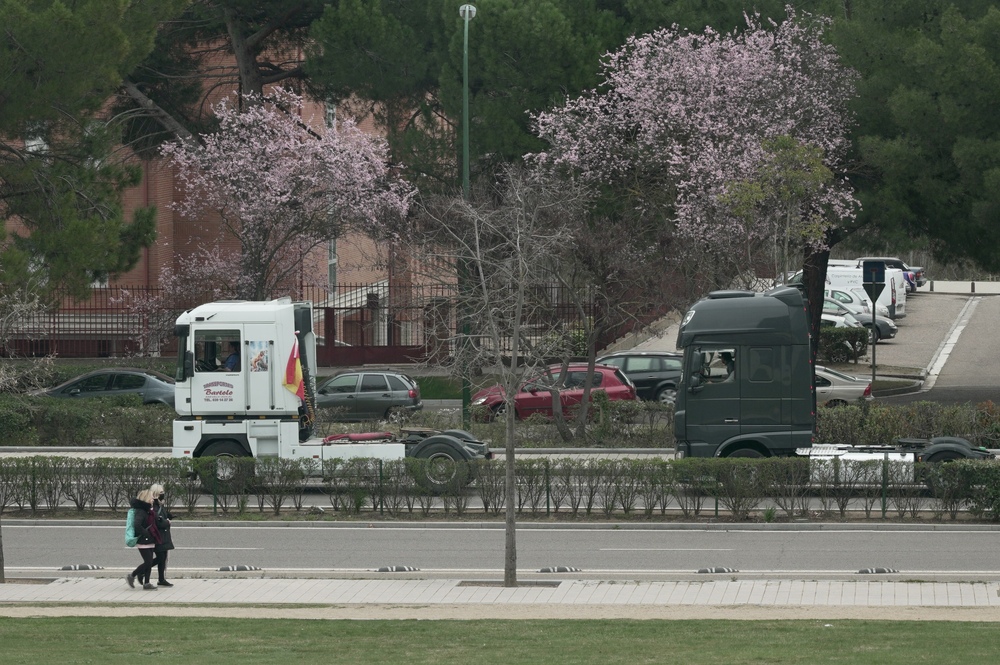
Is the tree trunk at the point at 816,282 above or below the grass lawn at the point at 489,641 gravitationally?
above

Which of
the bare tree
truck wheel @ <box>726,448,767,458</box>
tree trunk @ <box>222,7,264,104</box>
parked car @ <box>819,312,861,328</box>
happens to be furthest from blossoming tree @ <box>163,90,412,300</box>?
truck wheel @ <box>726,448,767,458</box>

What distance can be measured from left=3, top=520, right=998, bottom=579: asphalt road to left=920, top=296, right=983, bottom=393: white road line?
61.9ft

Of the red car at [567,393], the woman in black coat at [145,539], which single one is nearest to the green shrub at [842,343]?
the red car at [567,393]

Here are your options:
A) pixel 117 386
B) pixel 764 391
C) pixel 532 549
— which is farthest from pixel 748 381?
pixel 117 386

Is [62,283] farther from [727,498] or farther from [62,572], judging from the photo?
[727,498]

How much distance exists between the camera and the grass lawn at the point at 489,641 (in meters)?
10.9

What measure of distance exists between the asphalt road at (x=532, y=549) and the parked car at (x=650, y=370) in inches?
521

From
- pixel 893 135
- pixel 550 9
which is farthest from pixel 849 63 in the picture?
pixel 550 9

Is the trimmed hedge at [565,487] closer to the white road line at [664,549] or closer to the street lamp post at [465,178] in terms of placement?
the white road line at [664,549]

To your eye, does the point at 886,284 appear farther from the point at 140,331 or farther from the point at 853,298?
the point at 140,331

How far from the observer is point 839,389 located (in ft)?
99.9

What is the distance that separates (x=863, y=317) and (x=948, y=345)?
3222 millimetres

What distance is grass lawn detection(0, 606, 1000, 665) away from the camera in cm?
1088

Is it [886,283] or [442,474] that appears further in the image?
[886,283]
